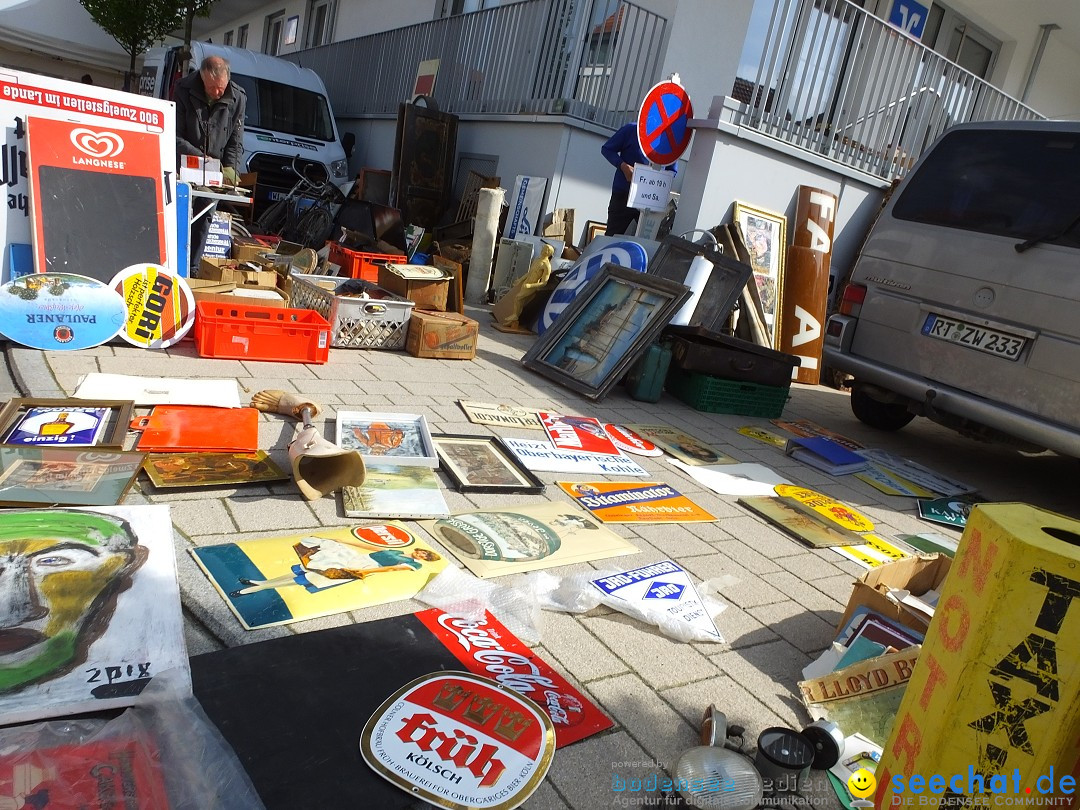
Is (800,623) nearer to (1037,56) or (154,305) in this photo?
(154,305)

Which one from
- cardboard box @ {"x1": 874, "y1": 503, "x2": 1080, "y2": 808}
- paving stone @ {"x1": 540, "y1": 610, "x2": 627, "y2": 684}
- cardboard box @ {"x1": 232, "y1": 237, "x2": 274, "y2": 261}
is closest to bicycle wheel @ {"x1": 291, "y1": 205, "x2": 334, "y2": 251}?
cardboard box @ {"x1": 232, "y1": 237, "x2": 274, "y2": 261}

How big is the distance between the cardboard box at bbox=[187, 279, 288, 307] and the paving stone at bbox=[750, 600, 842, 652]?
11.8 ft

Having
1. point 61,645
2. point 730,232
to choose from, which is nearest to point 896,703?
point 61,645

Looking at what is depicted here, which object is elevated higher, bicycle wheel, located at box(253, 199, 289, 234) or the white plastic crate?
bicycle wheel, located at box(253, 199, 289, 234)

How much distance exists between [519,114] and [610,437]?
7.02m

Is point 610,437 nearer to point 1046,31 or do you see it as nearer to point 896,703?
point 896,703

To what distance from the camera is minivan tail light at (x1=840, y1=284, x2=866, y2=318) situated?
5430mm

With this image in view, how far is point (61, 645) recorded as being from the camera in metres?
1.78

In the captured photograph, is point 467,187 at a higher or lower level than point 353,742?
higher

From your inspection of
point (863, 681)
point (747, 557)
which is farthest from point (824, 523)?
point (863, 681)

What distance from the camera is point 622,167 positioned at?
7.43 meters

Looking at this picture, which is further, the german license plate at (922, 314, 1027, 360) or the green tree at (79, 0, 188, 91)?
the green tree at (79, 0, 188, 91)

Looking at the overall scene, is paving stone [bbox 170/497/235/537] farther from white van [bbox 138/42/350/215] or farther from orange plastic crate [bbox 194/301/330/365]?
white van [bbox 138/42/350/215]

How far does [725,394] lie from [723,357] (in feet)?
1.01
